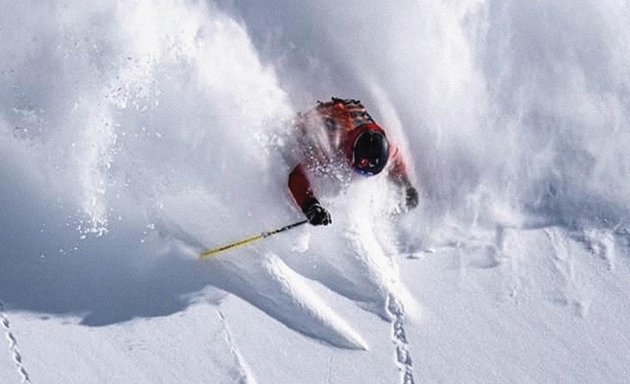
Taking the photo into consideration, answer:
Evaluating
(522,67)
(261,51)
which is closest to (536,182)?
(522,67)

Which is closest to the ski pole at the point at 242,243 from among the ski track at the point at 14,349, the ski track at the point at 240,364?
the ski track at the point at 240,364

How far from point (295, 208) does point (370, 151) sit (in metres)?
1.09

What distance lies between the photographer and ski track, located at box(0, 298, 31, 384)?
9250 mm

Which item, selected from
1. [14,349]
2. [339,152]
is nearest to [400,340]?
[339,152]

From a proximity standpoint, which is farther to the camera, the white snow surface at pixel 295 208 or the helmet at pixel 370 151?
the helmet at pixel 370 151

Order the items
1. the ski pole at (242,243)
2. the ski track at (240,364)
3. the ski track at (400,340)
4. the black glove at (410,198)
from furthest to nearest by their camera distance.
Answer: the black glove at (410,198) < the ski pole at (242,243) < the ski track at (400,340) < the ski track at (240,364)

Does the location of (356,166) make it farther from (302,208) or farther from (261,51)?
(261,51)

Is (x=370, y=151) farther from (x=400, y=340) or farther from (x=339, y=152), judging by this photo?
(x=400, y=340)

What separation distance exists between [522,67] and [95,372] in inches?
220

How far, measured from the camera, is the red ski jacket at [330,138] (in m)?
10.4

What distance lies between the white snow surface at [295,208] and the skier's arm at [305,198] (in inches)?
16.1

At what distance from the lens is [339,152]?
413 inches

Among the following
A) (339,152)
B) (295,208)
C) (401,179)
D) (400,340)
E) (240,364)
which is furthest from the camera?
(401,179)

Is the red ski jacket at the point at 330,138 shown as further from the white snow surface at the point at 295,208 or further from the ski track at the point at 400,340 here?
the ski track at the point at 400,340
